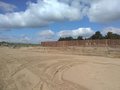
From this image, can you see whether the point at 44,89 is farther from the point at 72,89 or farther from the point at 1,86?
the point at 1,86

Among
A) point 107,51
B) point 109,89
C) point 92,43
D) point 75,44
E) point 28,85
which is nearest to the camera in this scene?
point 109,89

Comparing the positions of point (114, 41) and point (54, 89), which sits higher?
point (114, 41)

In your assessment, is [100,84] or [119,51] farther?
[119,51]

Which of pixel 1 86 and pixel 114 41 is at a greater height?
pixel 114 41

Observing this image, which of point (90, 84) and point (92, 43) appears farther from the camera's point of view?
point (92, 43)

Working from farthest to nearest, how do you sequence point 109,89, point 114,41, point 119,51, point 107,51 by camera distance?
1. point 114,41
2. point 107,51
3. point 119,51
4. point 109,89

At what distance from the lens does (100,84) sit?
1109 centimetres

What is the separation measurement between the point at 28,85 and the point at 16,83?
1.29 metres

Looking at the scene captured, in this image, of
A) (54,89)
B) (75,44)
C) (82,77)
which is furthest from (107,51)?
(54,89)

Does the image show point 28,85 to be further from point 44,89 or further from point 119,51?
point 119,51

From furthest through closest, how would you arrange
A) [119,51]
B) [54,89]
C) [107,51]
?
[107,51], [119,51], [54,89]

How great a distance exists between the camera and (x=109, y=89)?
33.3 feet

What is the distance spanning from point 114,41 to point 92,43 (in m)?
7.89

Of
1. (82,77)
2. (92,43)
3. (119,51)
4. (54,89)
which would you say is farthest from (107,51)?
(54,89)
